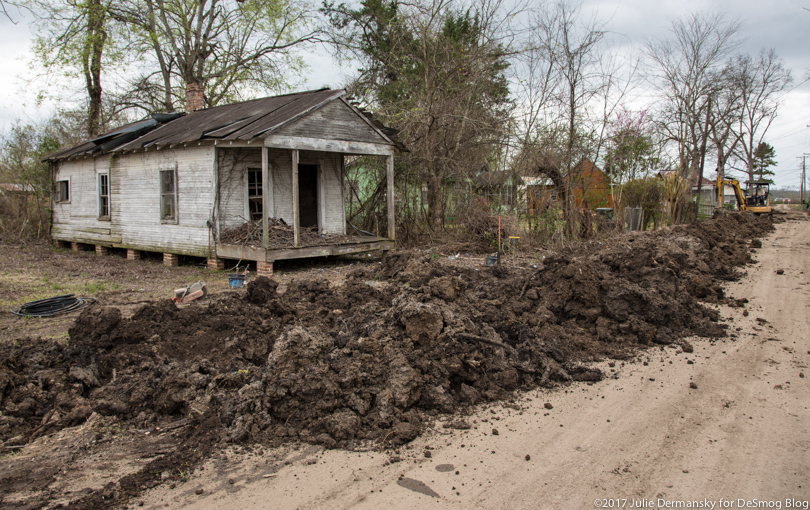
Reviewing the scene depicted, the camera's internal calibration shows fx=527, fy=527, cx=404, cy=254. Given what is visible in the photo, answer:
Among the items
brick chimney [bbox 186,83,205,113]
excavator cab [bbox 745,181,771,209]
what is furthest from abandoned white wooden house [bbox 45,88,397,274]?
excavator cab [bbox 745,181,771,209]

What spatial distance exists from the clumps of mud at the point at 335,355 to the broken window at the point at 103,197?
36.8 ft

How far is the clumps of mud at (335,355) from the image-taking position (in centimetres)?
411

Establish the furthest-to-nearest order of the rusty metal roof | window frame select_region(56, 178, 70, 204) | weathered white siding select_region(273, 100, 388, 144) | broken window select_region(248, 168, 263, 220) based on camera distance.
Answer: window frame select_region(56, 178, 70, 204), broken window select_region(248, 168, 263, 220), weathered white siding select_region(273, 100, 388, 144), the rusty metal roof

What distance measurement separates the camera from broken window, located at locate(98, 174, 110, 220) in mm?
15962

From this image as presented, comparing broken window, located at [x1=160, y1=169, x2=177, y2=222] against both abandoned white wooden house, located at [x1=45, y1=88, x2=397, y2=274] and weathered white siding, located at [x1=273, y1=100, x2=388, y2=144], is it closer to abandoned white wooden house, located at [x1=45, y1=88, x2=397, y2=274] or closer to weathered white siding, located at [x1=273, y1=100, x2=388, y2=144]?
abandoned white wooden house, located at [x1=45, y1=88, x2=397, y2=274]

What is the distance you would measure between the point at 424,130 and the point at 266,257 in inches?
290

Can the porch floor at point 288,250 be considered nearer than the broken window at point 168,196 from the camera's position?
Yes

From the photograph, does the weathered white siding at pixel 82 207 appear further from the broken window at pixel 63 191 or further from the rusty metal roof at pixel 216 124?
the rusty metal roof at pixel 216 124

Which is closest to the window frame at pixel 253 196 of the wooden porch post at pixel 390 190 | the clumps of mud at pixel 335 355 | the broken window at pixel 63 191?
the wooden porch post at pixel 390 190

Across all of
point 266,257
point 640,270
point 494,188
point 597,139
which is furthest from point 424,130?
point 640,270

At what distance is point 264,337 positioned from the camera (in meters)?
5.76

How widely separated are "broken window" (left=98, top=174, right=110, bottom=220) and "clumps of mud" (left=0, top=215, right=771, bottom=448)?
1121cm

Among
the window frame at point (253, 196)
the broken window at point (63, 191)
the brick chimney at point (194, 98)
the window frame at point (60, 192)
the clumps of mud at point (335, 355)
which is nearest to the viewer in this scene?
the clumps of mud at point (335, 355)

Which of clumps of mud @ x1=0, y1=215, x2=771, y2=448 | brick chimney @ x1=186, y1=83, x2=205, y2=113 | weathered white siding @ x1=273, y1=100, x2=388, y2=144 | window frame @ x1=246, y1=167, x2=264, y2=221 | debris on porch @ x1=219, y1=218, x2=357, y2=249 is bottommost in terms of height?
clumps of mud @ x1=0, y1=215, x2=771, y2=448
